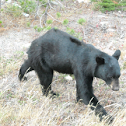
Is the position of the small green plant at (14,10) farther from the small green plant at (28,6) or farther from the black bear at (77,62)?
the black bear at (77,62)

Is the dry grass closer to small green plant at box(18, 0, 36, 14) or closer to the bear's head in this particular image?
the bear's head

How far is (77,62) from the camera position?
11.0 ft

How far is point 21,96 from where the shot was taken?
13.0 feet

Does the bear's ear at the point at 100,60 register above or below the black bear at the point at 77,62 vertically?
above

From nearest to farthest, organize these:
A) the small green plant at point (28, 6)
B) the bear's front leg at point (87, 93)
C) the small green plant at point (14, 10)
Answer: the bear's front leg at point (87, 93)
the small green plant at point (14, 10)
the small green plant at point (28, 6)

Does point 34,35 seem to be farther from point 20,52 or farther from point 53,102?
point 53,102

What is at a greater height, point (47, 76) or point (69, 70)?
point (69, 70)

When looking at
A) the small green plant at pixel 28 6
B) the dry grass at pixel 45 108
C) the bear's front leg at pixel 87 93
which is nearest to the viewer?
the dry grass at pixel 45 108

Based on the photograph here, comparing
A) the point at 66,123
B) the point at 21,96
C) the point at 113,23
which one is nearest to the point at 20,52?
the point at 21,96

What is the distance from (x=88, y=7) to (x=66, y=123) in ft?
22.9

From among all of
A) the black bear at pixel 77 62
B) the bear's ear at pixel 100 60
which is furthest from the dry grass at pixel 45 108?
the bear's ear at pixel 100 60

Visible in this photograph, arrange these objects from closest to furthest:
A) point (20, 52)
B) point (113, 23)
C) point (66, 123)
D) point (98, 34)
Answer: point (66, 123) → point (20, 52) → point (98, 34) → point (113, 23)

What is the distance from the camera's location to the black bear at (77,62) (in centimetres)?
297

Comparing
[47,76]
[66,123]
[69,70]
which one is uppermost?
[69,70]
